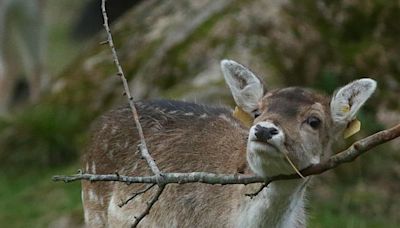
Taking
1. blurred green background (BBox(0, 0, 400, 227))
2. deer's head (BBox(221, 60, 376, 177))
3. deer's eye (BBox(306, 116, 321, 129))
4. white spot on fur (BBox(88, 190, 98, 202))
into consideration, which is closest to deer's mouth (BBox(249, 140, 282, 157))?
deer's head (BBox(221, 60, 376, 177))

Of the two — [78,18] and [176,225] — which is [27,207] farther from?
[78,18]

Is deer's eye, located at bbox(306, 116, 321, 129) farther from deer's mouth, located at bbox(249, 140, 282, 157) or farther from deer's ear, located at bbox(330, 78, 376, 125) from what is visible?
deer's mouth, located at bbox(249, 140, 282, 157)

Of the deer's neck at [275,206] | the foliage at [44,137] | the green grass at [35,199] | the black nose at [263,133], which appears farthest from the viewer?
the foliage at [44,137]

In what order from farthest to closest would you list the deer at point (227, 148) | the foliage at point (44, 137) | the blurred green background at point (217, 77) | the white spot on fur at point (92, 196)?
the foliage at point (44, 137)
the blurred green background at point (217, 77)
the white spot on fur at point (92, 196)
the deer at point (227, 148)

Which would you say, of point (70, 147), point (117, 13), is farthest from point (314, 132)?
point (117, 13)

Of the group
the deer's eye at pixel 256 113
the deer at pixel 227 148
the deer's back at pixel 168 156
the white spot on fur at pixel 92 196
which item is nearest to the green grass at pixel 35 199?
the white spot on fur at pixel 92 196

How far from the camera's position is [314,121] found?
7.05 m

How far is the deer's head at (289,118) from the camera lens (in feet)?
21.8

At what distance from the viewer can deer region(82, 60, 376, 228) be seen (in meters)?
6.87

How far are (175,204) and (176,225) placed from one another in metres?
0.12

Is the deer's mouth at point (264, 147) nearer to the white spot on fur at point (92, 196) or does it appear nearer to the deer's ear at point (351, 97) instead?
the deer's ear at point (351, 97)

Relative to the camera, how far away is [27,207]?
12141mm

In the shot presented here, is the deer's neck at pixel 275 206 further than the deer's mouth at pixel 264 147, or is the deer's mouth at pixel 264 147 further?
the deer's neck at pixel 275 206

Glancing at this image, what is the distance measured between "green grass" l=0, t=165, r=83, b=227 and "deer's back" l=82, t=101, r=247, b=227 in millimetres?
2443
